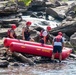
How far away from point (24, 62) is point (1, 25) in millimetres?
10089

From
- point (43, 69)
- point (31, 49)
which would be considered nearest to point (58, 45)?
point (31, 49)

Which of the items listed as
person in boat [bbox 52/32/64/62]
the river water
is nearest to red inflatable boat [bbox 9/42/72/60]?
person in boat [bbox 52/32/64/62]

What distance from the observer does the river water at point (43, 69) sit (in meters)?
13.9

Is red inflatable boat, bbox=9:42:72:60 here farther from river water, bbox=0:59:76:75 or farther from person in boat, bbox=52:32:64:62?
river water, bbox=0:59:76:75

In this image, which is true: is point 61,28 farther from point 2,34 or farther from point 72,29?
point 2,34

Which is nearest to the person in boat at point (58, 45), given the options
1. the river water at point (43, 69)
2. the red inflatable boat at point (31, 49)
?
the red inflatable boat at point (31, 49)

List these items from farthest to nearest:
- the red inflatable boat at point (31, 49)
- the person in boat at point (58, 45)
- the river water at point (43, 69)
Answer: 1. the red inflatable boat at point (31, 49)
2. the person in boat at point (58, 45)
3. the river water at point (43, 69)

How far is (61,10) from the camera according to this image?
35000 mm

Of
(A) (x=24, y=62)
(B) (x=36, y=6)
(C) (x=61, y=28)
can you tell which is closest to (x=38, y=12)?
(B) (x=36, y=6)

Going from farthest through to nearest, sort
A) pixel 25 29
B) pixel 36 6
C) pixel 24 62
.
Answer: pixel 36 6
pixel 25 29
pixel 24 62

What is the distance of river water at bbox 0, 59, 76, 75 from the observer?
548 inches

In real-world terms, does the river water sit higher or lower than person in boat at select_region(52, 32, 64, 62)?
lower

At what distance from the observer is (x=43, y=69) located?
1502 cm

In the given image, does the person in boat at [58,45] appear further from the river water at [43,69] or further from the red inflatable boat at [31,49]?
the river water at [43,69]
